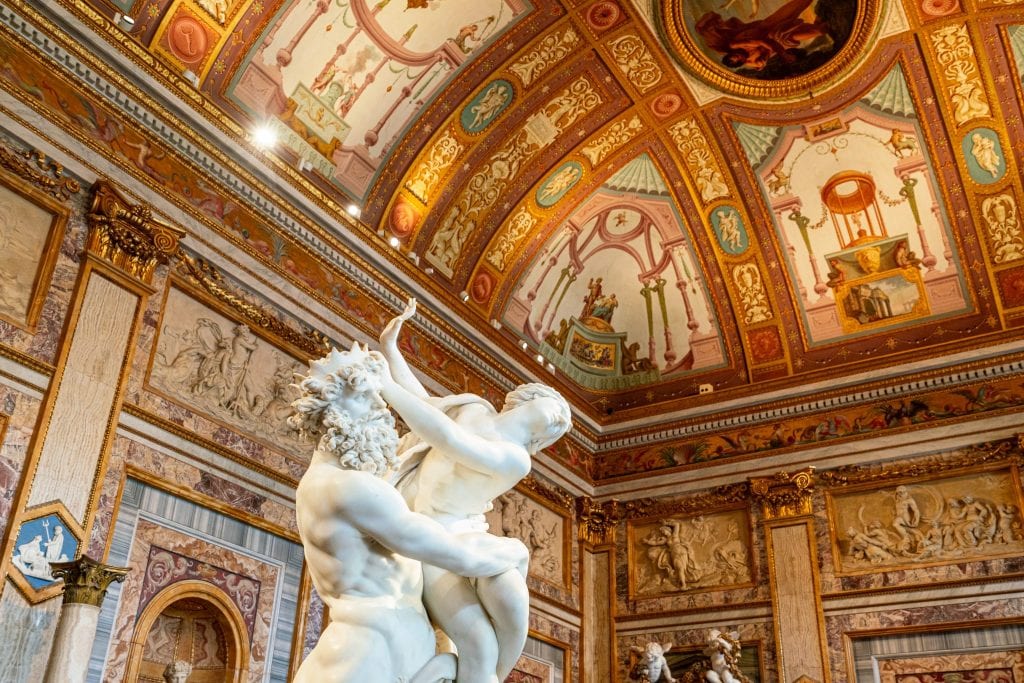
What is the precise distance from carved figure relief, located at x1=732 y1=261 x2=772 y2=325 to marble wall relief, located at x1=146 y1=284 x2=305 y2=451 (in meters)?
8.06

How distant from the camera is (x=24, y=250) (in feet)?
25.8

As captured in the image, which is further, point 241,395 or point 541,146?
point 541,146

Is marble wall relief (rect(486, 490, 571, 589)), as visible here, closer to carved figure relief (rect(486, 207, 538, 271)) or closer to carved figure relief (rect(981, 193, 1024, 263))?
carved figure relief (rect(486, 207, 538, 271))

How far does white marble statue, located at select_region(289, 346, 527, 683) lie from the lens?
10.7 feet

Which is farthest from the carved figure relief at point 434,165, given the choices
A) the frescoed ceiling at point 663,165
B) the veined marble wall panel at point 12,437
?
the veined marble wall panel at point 12,437

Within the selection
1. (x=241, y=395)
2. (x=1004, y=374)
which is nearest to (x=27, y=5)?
(x=241, y=395)

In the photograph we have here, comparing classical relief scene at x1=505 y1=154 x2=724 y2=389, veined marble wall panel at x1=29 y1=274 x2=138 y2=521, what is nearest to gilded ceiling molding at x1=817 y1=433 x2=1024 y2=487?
classical relief scene at x1=505 y1=154 x2=724 y2=389

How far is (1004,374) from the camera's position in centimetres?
1374

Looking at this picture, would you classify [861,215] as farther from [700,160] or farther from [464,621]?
[464,621]

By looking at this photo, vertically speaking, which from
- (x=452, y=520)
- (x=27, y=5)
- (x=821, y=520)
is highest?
(x=27, y=5)

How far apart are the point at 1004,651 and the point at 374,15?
11.0 m

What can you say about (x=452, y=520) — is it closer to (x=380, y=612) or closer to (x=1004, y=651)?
(x=380, y=612)

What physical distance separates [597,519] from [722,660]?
12.6ft

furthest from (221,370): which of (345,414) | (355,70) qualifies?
(345,414)
